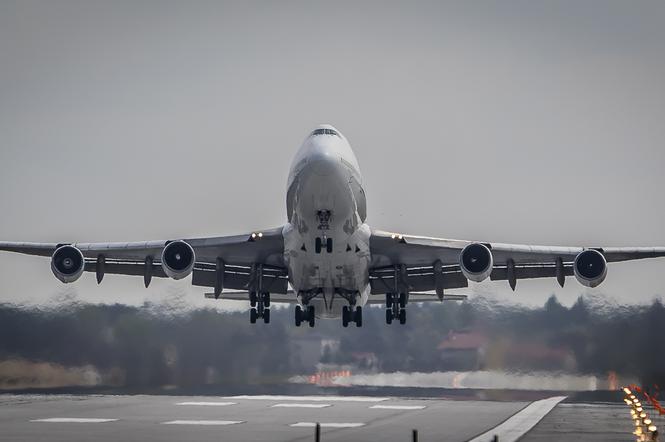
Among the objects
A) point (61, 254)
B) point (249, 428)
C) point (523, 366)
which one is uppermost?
point (61, 254)

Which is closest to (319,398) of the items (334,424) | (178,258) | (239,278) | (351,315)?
(239,278)

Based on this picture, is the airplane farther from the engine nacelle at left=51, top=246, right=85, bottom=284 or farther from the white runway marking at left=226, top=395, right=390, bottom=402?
the white runway marking at left=226, top=395, right=390, bottom=402

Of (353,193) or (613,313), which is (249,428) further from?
(613,313)

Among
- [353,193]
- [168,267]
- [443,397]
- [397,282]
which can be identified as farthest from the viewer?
[443,397]

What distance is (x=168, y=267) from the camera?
3759 cm

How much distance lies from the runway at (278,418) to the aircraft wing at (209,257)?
17.7 feet

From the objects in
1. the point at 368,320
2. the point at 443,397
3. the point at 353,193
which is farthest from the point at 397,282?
the point at 443,397

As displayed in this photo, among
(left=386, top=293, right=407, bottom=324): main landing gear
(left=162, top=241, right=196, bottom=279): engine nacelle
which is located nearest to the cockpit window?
(left=162, top=241, right=196, bottom=279): engine nacelle

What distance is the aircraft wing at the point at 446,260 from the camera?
127 feet

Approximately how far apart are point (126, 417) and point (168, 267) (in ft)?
23.2

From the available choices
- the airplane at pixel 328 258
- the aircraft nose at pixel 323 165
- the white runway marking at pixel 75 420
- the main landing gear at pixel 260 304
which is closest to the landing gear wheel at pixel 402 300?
the airplane at pixel 328 258

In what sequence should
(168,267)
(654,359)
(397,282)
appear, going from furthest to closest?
(654,359) → (397,282) → (168,267)

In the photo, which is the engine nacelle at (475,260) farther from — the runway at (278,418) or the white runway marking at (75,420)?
Answer: the white runway marking at (75,420)

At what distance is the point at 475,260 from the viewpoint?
37688 millimetres
